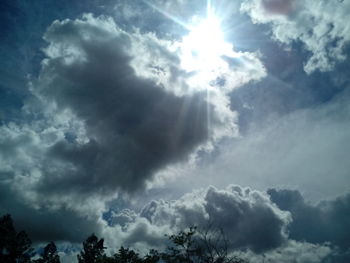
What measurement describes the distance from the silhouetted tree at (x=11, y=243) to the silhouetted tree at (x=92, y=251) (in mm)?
8877

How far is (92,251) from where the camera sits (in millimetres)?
48562

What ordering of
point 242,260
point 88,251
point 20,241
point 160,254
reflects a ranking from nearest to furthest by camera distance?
1. point 242,260
2. point 160,254
3. point 20,241
4. point 88,251

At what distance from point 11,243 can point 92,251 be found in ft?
43.8

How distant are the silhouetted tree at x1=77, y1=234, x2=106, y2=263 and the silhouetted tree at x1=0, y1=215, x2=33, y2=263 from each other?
Answer: 888 cm

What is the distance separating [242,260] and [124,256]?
2168 cm

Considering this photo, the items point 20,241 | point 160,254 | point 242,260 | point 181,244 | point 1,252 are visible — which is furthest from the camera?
point 20,241

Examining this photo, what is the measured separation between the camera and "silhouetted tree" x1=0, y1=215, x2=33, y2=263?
43031 mm

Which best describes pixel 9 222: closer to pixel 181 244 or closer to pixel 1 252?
pixel 1 252

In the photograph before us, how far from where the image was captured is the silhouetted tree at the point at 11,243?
141ft

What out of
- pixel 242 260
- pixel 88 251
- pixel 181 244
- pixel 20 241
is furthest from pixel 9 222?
pixel 242 260

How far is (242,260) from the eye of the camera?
1233 inches

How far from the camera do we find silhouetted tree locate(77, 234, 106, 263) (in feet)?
156

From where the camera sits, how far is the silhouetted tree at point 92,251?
156ft

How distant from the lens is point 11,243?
144 ft
